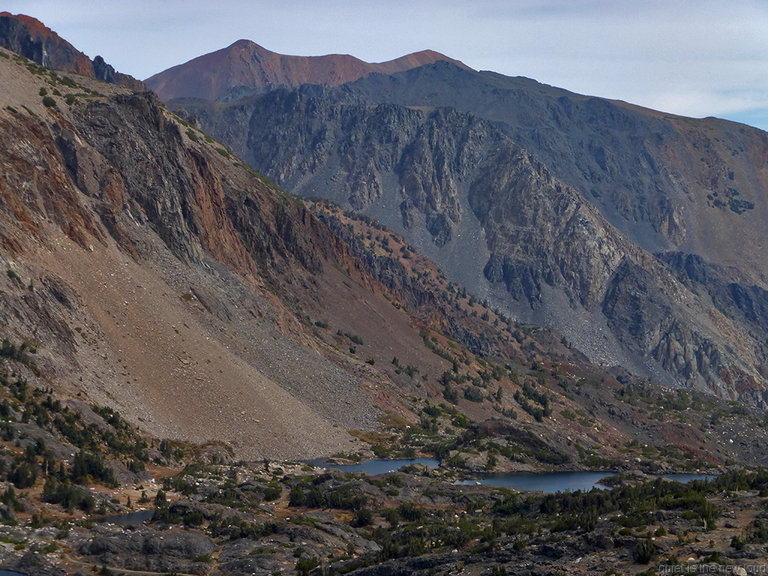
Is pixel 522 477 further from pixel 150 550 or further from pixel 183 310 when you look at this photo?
pixel 150 550

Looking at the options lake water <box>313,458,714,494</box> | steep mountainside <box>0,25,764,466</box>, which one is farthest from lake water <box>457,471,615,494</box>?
steep mountainside <box>0,25,764,466</box>

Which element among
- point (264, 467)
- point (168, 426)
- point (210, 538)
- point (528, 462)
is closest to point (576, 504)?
point (210, 538)

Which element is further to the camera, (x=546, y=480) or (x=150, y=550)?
(x=546, y=480)

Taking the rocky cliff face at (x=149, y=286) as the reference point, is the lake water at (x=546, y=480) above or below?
below

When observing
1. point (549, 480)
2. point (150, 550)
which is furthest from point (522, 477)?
point (150, 550)

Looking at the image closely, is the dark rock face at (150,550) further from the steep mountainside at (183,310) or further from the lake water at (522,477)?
the lake water at (522,477)

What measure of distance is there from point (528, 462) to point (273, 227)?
237ft

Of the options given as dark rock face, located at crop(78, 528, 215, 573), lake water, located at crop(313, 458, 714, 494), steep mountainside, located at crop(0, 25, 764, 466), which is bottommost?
lake water, located at crop(313, 458, 714, 494)

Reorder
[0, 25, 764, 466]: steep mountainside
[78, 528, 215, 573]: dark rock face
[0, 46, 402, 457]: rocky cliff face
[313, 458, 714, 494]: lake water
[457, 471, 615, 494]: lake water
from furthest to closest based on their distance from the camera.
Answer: [457, 471, 615, 494]: lake water < [313, 458, 714, 494]: lake water < [0, 25, 764, 466]: steep mountainside < [0, 46, 402, 457]: rocky cliff face < [78, 528, 215, 573]: dark rock face

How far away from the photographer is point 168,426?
12106 centimetres

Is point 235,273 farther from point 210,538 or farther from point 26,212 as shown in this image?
point 210,538

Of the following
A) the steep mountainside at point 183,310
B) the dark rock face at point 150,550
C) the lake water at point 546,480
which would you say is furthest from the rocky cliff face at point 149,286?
the dark rock face at point 150,550

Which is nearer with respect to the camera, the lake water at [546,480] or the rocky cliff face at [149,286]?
the rocky cliff face at [149,286]

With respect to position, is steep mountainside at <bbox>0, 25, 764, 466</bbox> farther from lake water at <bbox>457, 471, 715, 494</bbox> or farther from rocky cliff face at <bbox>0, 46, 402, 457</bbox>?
lake water at <bbox>457, 471, 715, 494</bbox>
